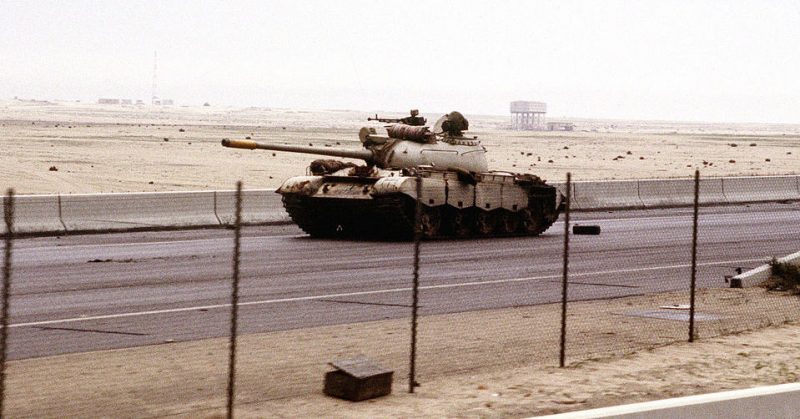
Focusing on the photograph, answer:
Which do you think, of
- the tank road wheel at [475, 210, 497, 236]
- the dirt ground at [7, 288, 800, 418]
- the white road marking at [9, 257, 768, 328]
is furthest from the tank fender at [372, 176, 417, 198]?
the dirt ground at [7, 288, 800, 418]

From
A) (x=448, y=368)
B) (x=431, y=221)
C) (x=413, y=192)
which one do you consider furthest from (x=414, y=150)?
(x=448, y=368)

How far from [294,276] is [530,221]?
995cm

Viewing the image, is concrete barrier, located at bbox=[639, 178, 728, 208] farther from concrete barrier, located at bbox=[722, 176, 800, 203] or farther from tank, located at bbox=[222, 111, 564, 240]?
tank, located at bbox=[222, 111, 564, 240]

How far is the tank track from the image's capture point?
2573 centimetres

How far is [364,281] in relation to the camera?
1917cm

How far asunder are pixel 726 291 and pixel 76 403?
1118cm

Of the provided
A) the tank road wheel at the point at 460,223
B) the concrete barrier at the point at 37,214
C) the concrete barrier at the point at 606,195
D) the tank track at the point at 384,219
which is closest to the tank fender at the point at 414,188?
the tank track at the point at 384,219

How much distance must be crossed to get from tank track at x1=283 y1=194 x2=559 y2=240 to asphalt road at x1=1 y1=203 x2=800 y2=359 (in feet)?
1.66

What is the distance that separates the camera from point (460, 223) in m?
27.0

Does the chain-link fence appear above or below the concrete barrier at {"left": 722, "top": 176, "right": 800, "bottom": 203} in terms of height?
below

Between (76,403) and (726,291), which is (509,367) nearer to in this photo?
(76,403)

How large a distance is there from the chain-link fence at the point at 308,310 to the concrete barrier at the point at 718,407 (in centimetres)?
267

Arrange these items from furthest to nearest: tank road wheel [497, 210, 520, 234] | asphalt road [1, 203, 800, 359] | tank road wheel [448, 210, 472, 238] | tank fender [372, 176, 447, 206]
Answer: tank road wheel [497, 210, 520, 234]
tank road wheel [448, 210, 472, 238]
tank fender [372, 176, 447, 206]
asphalt road [1, 203, 800, 359]

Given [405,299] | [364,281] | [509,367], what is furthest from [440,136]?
[509,367]
